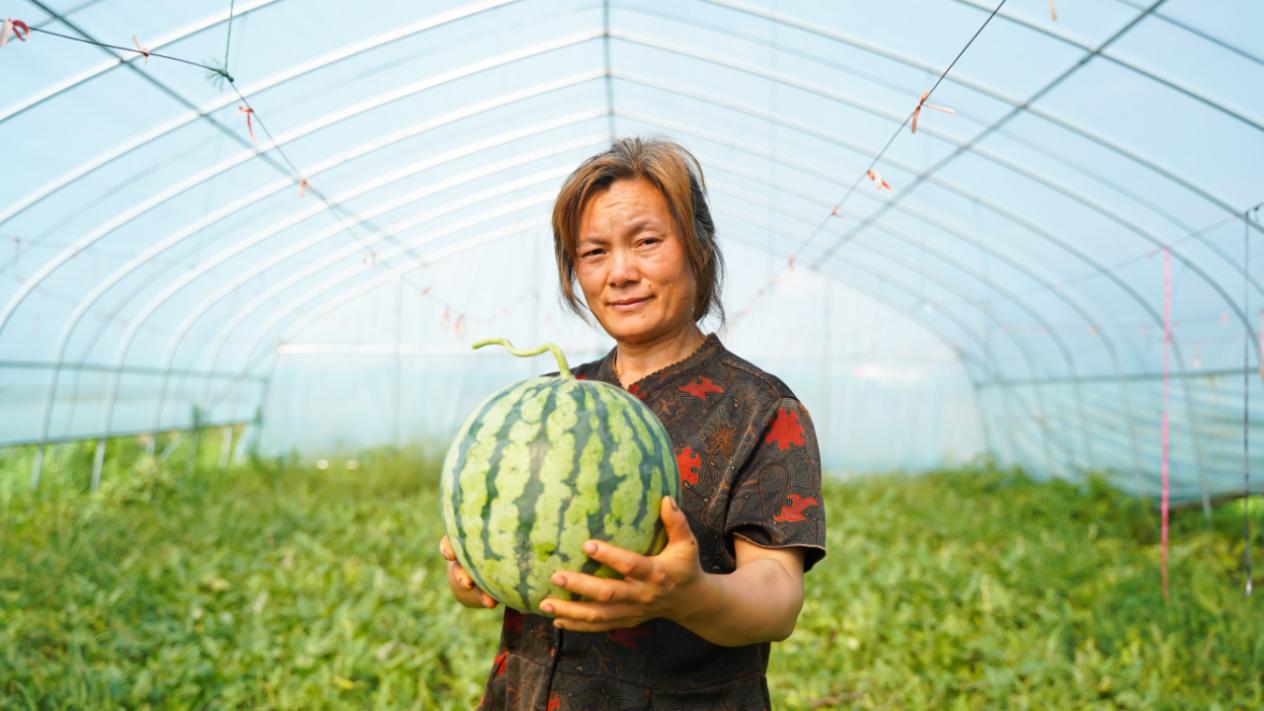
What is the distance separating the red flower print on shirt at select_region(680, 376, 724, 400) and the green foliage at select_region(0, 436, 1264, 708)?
138 inches

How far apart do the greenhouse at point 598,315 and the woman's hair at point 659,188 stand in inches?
9.1

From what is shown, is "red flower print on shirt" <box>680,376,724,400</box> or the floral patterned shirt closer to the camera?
the floral patterned shirt

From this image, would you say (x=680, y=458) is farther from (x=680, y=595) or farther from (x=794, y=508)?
(x=680, y=595)

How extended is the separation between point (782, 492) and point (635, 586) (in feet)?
1.49

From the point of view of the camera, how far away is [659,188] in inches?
70.5

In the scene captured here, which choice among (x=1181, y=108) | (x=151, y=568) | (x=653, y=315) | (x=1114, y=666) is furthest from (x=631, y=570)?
(x=1181, y=108)

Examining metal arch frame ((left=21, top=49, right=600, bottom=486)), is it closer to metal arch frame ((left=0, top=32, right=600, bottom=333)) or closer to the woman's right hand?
metal arch frame ((left=0, top=32, right=600, bottom=333))

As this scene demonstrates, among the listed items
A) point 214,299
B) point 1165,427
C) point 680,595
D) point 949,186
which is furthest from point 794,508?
point 214,299

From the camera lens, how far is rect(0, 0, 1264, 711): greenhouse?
546 cm

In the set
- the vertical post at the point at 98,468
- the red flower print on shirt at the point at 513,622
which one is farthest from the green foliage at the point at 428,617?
the red flower print on shirt at the point at 513,622

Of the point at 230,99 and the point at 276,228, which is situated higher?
the point at 276,228

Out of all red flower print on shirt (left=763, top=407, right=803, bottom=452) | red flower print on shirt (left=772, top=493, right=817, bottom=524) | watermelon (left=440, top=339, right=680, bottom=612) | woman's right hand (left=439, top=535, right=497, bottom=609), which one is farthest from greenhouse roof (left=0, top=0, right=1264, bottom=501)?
woman's right hand (left=439, top=535, right=497, bottom=609)

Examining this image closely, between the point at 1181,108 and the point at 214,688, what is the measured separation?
7.99 meters

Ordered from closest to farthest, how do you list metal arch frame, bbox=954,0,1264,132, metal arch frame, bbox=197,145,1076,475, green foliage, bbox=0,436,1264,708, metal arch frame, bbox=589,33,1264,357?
green foliage, bbox=0,436,1264,708
metal arch frame, bbox=954,0,1264,132
metal arch frame, bbox=589,33,1264,357
metal arch frame, bbox=197,145,1076,475
